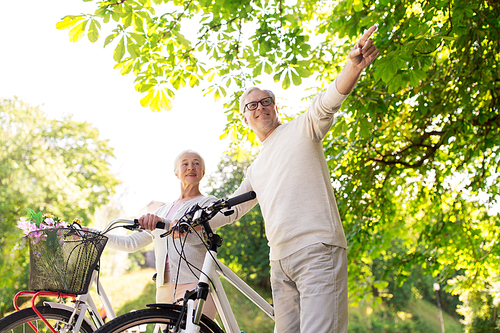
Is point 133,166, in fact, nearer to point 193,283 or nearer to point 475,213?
point 475,213

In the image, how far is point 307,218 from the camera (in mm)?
1618

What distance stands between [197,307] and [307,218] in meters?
0.60

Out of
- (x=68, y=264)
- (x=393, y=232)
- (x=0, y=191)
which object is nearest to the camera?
(x=68, y=264)

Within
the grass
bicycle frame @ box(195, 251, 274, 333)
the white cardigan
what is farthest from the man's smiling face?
the grass

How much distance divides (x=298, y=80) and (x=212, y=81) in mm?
1087

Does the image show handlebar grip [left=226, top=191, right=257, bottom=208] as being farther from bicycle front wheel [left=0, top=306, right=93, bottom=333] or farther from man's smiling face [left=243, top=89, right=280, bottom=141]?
bicycle front wheel [left=0, top=306, right=93, bottom=333]

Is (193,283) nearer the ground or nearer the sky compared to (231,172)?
nearer the ground

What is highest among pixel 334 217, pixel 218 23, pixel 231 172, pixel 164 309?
pixel 231 172

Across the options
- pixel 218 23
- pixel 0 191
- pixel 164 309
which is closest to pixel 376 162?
pixel 218 23

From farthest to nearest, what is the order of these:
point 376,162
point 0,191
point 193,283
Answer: point 0,191
point 376,162
point 193,283

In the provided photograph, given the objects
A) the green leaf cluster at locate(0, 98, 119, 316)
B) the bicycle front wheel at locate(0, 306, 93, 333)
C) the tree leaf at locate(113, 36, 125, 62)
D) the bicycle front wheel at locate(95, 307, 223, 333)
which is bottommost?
the bicycle front wheel at locate(95, 307, 223, 333)

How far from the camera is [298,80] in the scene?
2.92 meters

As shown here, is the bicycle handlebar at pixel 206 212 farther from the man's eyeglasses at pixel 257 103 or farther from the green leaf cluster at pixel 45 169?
the green leaf cluster at pixel 45 169

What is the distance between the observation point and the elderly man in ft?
4.99
